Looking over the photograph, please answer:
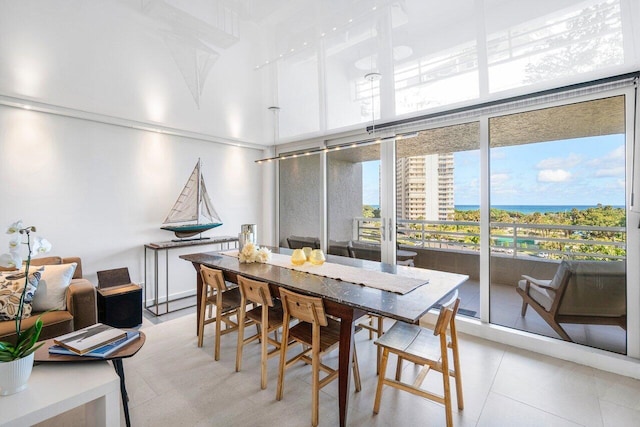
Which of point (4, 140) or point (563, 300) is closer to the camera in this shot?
point (563, 300)

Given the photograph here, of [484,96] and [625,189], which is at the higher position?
[484,96]

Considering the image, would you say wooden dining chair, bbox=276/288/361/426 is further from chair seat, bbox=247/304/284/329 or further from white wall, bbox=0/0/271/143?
white wall, bbox=0/0/271/143

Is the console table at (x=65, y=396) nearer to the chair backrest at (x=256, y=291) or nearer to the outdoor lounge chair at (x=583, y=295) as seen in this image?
the chair backrest at (x=256, y=291)

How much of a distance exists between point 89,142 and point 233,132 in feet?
5.63

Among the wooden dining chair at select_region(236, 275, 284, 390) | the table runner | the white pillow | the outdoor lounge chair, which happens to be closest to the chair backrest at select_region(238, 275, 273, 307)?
the wooden dining chair at select_region(236, 275, 284, 390)

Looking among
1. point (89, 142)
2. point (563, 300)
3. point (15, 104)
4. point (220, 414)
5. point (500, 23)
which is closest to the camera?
A: point (220, 414)

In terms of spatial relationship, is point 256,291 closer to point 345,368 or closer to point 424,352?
point 345,368

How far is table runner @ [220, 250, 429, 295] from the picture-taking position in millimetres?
2076

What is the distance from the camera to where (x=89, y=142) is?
345 cm

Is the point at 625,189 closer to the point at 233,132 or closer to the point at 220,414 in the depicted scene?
the point at 220,414

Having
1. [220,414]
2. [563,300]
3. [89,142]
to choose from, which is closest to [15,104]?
[89,142]

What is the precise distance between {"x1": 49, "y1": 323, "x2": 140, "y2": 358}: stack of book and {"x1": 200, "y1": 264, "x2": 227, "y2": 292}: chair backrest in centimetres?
73

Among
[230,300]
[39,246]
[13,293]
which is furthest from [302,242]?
[39,246]

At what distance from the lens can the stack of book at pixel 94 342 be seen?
1.66 metres
